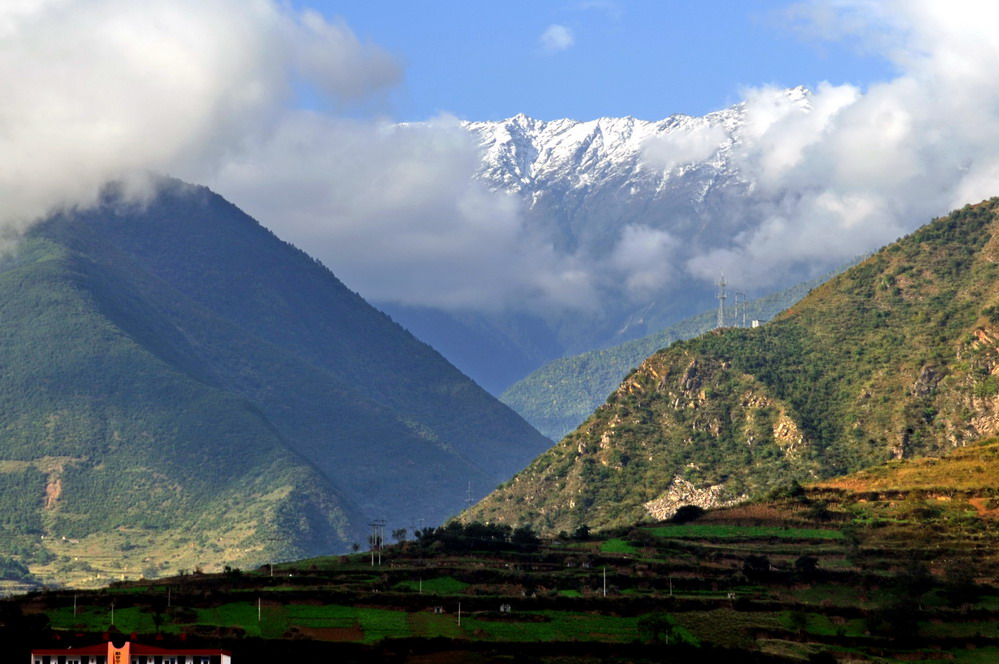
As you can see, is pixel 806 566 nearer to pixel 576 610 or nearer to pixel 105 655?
pixel 576 610

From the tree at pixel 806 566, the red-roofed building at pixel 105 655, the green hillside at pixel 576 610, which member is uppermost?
the tree at pixel 806 566

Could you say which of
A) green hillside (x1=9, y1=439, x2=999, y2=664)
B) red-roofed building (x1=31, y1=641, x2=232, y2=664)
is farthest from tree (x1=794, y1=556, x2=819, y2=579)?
A: red-roofed building (x1=31, y1=641, x2=232, y2=664)

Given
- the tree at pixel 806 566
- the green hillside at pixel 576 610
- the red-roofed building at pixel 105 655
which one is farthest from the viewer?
the tree at pixel 806 566

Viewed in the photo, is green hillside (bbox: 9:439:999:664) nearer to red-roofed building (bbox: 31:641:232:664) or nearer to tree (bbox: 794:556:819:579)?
tree (bbox: 794:556:819:579)

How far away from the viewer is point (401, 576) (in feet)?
604

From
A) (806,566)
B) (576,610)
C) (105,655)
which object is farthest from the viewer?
(806,566)

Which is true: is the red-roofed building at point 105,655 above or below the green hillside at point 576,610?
below

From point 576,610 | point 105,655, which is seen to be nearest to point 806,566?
point 576,610

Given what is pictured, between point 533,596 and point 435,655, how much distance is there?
29.2m

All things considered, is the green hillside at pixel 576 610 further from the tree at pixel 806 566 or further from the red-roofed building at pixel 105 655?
the red-roofed building at pixel 105 655

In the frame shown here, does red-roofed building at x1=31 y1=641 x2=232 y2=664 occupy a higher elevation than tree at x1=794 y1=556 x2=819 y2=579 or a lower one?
lower

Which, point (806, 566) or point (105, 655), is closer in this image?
point (105, 655)

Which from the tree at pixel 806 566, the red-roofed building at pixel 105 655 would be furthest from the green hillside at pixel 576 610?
the red-roofed building at pixel 105 655

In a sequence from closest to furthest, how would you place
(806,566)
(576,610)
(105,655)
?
1. (105,655)
2. (576,610)
3. (806,566)
